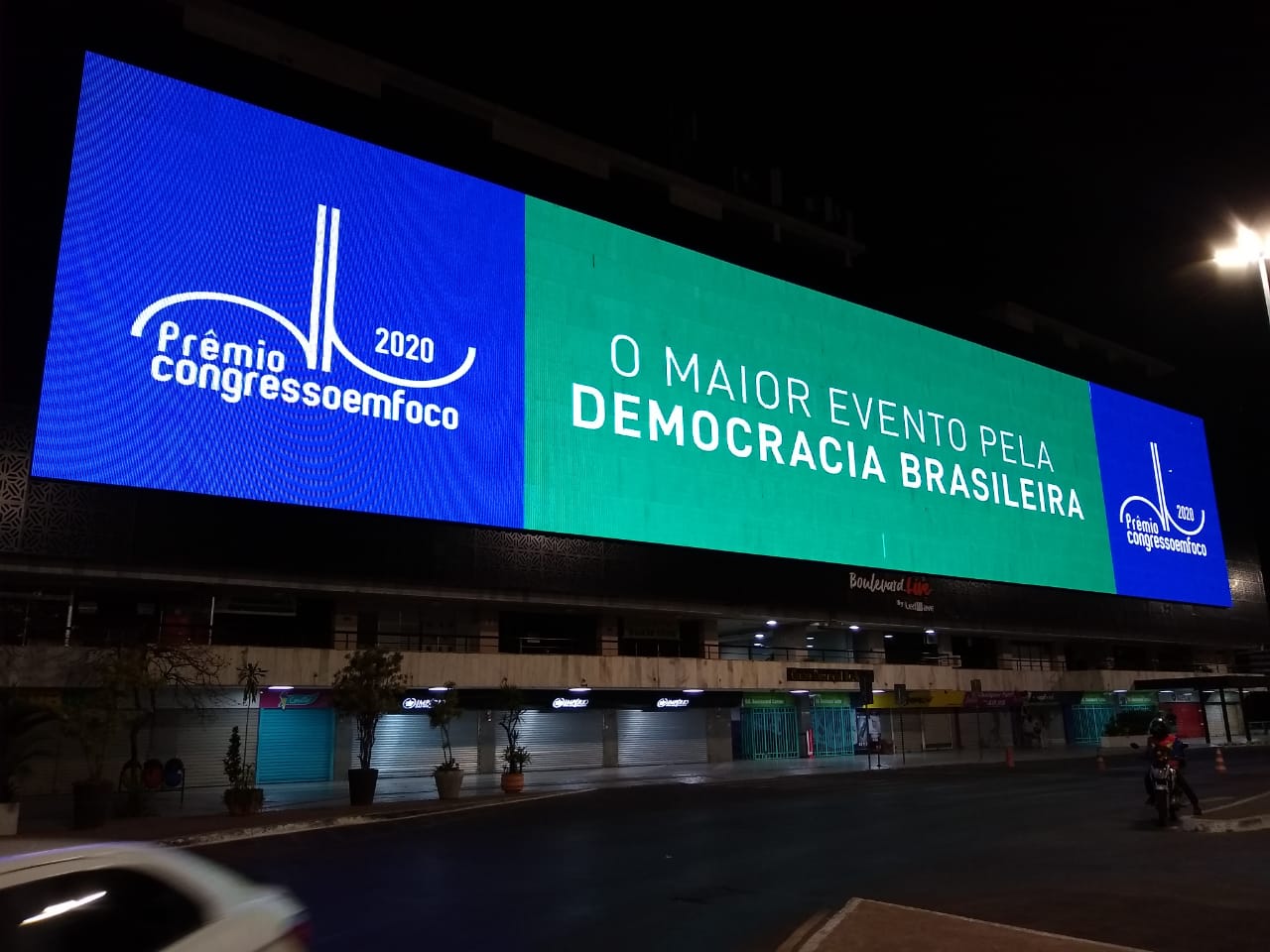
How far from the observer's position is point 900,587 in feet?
146

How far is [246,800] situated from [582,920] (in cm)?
1328

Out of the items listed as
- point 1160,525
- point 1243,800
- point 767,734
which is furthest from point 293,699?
point 1160,525

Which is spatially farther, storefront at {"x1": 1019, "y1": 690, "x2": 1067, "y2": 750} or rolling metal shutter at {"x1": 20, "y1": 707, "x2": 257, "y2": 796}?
storefront at {"x1": 1019, "y1": 690, "x2": 1067, "y2": 750}

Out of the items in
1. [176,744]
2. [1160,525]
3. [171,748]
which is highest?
[1160,525]

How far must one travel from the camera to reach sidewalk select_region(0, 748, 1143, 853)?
17.4 metres

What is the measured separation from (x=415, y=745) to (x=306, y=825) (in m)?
16.4

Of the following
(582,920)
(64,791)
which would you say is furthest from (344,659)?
(582,920)

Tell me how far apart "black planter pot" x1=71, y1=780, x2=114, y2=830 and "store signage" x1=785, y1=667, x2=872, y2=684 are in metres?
27.0

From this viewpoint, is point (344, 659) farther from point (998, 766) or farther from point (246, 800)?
point (998, 766)

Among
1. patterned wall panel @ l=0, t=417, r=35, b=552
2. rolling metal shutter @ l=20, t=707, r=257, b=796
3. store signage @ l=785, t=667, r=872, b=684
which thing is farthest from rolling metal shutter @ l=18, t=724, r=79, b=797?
store signage @ l=785, t=667, r=872, b=684

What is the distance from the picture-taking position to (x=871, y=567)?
142ft

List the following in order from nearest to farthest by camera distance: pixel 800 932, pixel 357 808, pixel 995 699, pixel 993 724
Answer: pixel 800 932
pixel 357 808
pixel 995 699
pixel 993 724

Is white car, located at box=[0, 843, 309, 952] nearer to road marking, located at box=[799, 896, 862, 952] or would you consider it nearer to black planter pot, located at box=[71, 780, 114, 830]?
road marking, located at box=[799, 896, 862, 952]

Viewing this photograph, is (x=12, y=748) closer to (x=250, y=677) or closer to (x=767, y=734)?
(x=250, y=677)
